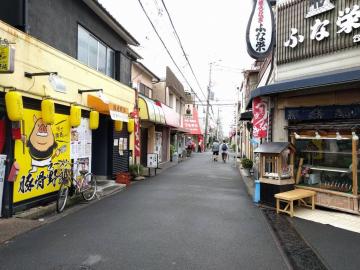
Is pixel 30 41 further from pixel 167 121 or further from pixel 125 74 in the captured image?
pixel 167 121

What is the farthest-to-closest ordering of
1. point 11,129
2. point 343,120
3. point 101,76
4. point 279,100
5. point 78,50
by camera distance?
point 101,76
point 78,50
point 279,100
point 343,120
point 11,129

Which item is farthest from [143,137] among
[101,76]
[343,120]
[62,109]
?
[343,120]

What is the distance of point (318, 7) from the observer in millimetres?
9711

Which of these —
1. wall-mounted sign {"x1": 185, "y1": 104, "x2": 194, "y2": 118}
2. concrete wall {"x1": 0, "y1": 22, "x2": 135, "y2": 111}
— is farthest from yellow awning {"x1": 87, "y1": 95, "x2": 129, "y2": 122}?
wall-mounted sign {"x1": 185, "y1": 104, "x2": 194, "y2": 118}

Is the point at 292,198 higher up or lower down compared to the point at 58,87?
lower down

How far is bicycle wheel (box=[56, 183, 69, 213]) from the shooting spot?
8.73 m

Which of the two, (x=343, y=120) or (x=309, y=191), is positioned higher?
(x=343, y=120)

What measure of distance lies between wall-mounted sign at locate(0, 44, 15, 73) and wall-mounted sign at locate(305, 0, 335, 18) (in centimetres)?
851

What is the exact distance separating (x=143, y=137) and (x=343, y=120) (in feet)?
49.6

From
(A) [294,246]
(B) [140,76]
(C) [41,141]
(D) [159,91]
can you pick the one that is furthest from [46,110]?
(D) [159,91]

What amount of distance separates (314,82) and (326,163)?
9.05ft

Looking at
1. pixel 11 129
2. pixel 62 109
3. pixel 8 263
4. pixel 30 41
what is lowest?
pixel 8 263

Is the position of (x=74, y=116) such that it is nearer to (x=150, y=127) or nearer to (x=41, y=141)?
(x=41, y=141)

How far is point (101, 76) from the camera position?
13.3 meters
